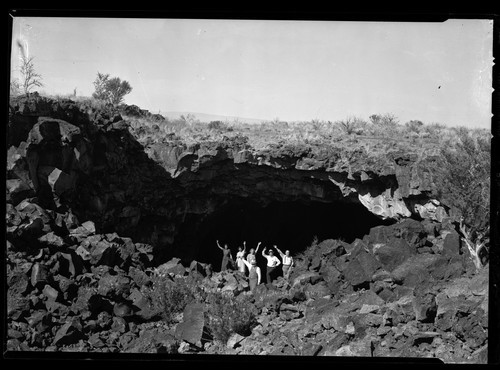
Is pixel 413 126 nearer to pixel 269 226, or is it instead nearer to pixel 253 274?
pixel 269 226

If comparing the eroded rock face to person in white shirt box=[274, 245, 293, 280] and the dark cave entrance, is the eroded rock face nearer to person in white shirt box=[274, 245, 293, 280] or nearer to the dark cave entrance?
the dark cave entrance

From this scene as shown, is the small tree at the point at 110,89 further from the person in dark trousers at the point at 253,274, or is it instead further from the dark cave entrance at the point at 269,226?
the person in dark trousers at the point at 253,274

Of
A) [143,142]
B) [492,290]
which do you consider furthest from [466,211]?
[143,142]

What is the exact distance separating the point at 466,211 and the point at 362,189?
3.15 m

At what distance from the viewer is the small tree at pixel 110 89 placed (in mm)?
12020

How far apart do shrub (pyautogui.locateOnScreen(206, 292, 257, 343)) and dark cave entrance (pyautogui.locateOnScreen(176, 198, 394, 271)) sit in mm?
4509

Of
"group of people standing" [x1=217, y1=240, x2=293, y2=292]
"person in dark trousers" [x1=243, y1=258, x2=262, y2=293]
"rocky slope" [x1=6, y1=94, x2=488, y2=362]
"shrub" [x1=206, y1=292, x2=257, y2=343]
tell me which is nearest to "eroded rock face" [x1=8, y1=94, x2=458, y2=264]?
"rocky slope" [x1=6, y1=94, x2=488, y2=362]

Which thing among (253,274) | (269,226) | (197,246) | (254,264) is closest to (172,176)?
(197,246)

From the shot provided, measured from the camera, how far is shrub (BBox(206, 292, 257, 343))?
10.7 m

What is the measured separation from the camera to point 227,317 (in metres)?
10.9

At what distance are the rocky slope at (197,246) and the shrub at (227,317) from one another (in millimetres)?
224

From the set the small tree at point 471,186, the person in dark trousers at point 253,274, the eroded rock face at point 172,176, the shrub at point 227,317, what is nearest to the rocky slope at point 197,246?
the eroded rock face at point 172,176

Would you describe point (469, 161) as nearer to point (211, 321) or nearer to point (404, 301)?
point (404, 301)

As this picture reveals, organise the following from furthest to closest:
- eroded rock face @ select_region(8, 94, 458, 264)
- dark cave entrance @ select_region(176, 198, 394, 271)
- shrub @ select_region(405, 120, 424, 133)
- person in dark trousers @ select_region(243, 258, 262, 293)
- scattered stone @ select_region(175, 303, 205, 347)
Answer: dark cave entrance @ select_region(176, 198, 394, 271), shrub @ select_region(405, 120, 424, 133), person in dark trousers @ select_region(243, 258, 262, 293), eroded rock face @ select_region(8, 94, 458, 264), scattered stone @ select_region(175, 303, 205, 347)
